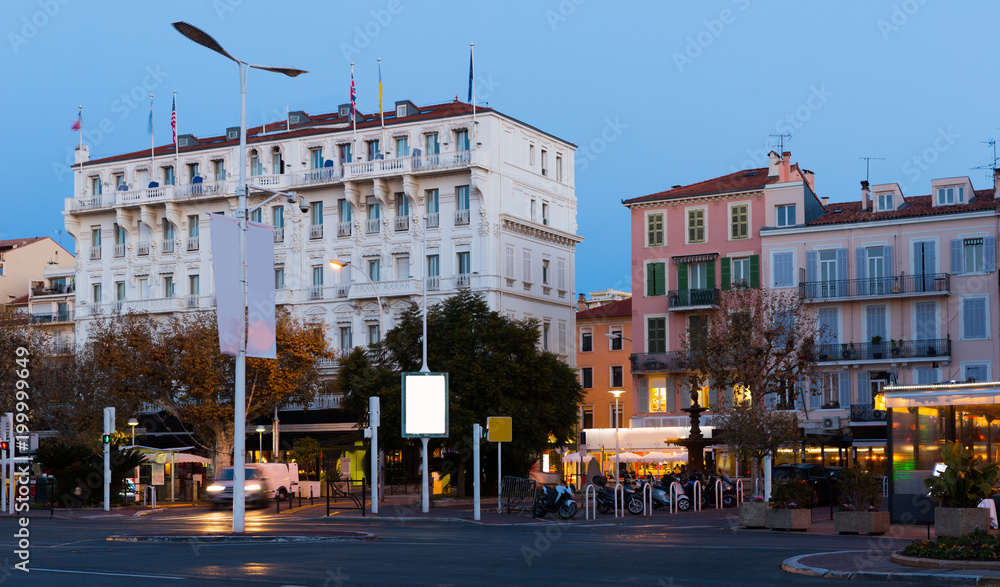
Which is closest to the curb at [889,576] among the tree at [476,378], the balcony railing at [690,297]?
the tree at [476,378]

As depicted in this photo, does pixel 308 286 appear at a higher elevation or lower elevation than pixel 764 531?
higher

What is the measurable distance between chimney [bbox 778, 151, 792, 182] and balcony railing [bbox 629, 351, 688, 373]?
10.4 meters

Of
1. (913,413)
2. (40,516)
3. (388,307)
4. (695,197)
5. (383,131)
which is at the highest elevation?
(383,131)

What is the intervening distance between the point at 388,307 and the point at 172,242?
1626cm

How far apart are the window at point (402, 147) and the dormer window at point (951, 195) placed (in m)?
29.1

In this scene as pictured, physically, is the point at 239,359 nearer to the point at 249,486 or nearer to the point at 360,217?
the point at 249,486

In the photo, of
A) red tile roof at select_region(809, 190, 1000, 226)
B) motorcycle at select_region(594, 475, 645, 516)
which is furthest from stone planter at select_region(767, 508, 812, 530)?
red tile roof at select_region(809, 190, 1000, 226)

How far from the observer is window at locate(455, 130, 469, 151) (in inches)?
2832

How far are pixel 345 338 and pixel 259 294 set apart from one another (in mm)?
47978

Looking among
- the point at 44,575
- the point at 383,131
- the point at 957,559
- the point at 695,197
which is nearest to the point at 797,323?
the point at 695,197

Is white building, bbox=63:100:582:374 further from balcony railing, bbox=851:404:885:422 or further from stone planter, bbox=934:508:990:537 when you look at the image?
stone planter, bbox=934:508:990:537

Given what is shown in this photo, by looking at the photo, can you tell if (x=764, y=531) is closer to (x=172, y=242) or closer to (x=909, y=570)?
(x=909, y=570)

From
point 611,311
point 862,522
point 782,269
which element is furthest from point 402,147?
point 862,522

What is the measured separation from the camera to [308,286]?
75.4 m
